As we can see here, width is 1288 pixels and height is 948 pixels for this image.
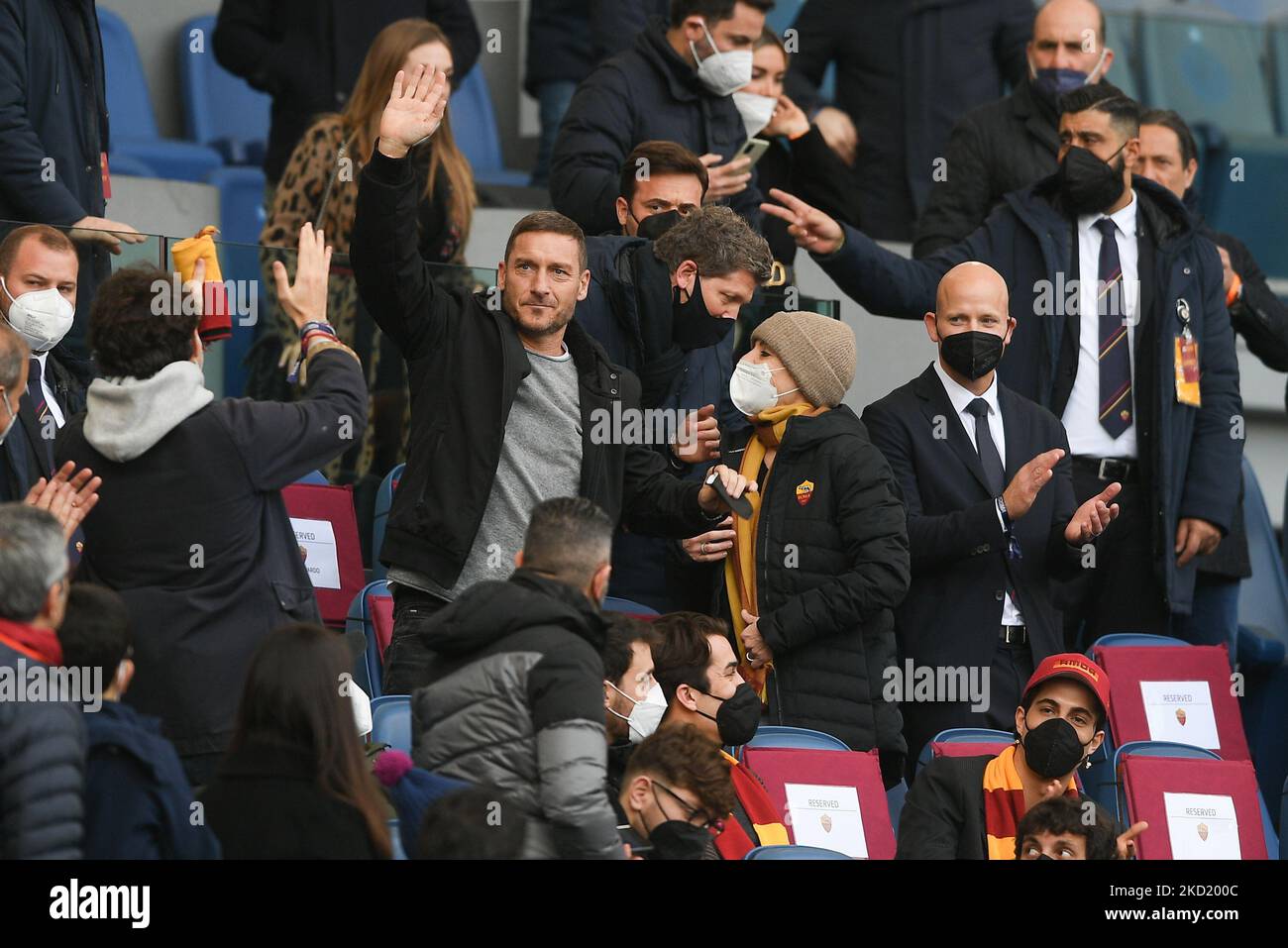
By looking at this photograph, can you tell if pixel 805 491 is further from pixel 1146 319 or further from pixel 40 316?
pixel 40 316

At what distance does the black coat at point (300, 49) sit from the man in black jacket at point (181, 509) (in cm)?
364

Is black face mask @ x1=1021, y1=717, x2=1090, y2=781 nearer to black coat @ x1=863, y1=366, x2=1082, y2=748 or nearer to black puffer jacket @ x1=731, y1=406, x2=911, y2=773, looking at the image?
black puffer jacket @ x1=731, y1=406, x2=911, y2=773

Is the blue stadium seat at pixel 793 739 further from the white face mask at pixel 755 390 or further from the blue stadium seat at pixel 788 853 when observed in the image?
the white face mask at pixel 755 390

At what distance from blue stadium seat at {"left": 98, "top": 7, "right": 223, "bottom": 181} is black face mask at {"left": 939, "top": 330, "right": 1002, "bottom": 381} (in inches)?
170

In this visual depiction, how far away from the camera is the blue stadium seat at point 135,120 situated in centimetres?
962

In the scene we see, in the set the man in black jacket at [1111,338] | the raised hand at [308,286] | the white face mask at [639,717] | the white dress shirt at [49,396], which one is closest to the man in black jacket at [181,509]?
the raised hand at [308,286]

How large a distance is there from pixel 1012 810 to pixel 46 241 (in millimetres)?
3074

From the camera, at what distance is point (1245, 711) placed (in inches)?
295

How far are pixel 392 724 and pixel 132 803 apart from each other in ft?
3.89

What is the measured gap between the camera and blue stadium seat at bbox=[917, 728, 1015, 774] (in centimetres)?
601

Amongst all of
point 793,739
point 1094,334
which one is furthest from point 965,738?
point 1094,334

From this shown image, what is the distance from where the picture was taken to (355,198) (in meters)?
7.00
